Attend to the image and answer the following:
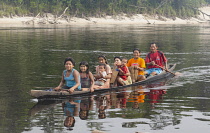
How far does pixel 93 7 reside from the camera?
82688mm

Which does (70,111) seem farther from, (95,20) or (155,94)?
(95,20)

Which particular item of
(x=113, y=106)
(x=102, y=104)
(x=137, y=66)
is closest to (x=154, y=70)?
(x=137, y=66)

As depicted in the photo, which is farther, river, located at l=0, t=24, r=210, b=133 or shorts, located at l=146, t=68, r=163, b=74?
shorts, located at l=146, t=68, r=163, b=74

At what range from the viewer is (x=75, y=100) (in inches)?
461

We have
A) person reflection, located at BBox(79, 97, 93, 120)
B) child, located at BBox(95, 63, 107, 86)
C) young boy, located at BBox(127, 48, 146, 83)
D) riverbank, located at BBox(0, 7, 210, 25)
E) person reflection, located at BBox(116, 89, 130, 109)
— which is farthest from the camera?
riverbank, located at BBox(0, 7, 210, 25)

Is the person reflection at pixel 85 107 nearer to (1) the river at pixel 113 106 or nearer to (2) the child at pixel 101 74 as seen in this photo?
(1) the river at pixel 113 106

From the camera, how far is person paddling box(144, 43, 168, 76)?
15.9 meters

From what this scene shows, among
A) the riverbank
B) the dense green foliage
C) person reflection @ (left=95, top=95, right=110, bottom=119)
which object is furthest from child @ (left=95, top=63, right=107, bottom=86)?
Result: the riverbank

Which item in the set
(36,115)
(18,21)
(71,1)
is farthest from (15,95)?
(71,1)

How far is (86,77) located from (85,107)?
156 cm

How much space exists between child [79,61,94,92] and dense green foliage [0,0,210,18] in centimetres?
5822

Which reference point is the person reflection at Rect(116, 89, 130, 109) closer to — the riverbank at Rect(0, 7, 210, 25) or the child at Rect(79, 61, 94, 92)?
the child at Rect(79, 61, 94, 92)

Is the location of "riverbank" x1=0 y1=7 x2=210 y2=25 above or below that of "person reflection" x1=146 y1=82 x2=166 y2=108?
above

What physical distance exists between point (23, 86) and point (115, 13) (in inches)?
2746
